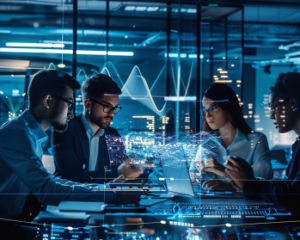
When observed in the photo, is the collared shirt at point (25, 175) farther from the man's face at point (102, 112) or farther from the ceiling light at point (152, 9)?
the ceiling light at point (152, 9)

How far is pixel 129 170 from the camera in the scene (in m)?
2.61

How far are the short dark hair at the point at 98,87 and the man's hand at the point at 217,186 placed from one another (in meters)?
1.16

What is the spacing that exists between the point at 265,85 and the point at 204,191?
1.14 metres

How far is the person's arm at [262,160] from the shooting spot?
270cm

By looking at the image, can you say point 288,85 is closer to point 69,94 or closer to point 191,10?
point 191,10

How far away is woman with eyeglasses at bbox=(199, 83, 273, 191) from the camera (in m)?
2.67

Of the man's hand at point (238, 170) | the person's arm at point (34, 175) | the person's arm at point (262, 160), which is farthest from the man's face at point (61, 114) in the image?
the person's arm at point (262, 160)

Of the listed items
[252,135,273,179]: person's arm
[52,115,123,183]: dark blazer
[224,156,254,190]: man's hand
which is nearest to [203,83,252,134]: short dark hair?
[252,135,273,179]: person's arm

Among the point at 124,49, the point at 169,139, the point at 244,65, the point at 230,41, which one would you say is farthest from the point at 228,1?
the point at 169,139

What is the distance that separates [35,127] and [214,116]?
161 cm

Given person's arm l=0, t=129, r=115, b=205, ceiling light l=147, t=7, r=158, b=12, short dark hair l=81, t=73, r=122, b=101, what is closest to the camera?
person's arm l=0, t=129, r=115, b=205

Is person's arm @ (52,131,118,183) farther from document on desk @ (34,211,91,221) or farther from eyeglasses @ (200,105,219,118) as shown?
eyeglasses @ (200,105,219,118)

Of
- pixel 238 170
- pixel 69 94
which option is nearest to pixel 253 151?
pixel 238 170

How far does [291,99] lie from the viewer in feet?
9.16
